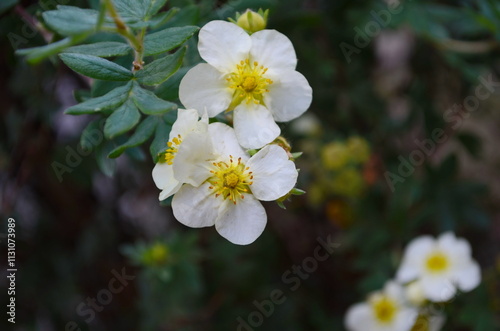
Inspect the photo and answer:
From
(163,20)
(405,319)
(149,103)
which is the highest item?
(163,20)

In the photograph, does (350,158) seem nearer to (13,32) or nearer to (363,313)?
(363,313)

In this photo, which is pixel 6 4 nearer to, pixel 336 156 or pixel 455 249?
pixel 336 156

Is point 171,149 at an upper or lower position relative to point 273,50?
lower

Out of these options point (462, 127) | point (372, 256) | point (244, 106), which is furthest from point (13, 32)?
point (462, 127)

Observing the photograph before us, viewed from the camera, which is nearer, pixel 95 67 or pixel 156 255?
pixel 95 67

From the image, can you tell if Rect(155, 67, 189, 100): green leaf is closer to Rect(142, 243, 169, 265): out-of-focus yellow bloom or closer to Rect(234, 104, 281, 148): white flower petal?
Rect(234, 104, 281, 148): white flower petal

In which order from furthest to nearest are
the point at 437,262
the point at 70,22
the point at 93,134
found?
the point at 437,262, the point at 93,134, the point at 70,22

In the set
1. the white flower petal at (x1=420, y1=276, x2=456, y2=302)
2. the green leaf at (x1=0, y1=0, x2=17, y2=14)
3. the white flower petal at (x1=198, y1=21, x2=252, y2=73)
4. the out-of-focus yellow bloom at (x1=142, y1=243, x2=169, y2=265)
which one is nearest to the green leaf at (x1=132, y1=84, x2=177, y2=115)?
the white flower petal at (x1=198, y1=21, x2=252, y2=73)

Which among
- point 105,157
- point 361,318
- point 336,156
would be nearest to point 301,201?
point 336,156
